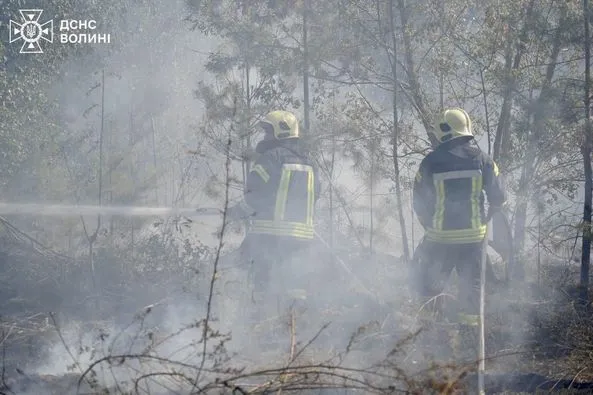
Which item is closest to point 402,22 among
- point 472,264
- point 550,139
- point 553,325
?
point 550,139

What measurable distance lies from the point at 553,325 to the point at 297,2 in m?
5.42

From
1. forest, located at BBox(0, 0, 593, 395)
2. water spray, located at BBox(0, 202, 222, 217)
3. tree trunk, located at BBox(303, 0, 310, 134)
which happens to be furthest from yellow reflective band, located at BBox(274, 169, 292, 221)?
water spray, located at BBox(0, 202, 222, 217)

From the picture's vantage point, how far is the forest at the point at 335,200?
6.83 metres

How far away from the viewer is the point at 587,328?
613 centimetres

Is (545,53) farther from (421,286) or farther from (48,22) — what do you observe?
(48,22)

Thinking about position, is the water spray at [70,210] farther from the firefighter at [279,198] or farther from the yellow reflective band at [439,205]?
the yellow reflective band at [439,205]

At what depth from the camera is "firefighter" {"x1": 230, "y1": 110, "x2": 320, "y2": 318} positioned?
7.62 meters

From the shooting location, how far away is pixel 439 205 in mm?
7180

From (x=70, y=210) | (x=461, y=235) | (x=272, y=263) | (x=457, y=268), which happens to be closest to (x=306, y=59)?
(x=272, y=263)

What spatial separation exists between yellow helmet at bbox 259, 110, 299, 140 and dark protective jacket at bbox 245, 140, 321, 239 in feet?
0.24

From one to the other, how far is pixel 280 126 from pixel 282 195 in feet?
2.42

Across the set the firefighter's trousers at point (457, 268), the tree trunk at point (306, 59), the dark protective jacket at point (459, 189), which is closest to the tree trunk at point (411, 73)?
the tree trunk at point (306, 59)

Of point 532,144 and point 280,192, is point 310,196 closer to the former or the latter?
point 280,192

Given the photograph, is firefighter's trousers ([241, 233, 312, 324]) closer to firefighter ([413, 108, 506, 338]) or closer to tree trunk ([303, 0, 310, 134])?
Answer: firefighter ([413, 108, 506, 338])
